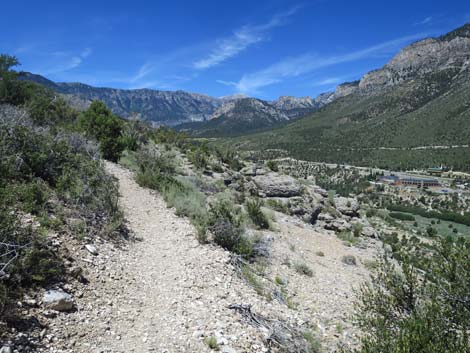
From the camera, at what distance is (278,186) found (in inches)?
787

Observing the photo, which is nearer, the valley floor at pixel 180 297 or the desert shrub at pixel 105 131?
the valley floor at pixel 180 297

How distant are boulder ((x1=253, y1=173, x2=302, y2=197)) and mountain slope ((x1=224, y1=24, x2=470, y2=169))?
92.6m

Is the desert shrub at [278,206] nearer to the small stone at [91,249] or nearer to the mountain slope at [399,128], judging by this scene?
the small stone at [91,249]

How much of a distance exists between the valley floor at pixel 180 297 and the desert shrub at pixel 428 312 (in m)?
1.11

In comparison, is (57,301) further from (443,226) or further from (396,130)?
(396,130)

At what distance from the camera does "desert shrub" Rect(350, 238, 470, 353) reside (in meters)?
4.03

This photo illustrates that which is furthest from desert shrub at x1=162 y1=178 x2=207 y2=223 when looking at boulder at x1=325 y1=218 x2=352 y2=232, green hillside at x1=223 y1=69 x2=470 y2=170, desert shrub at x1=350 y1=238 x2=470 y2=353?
green hillside at x1=223 y1=69 x2=470 y2=170

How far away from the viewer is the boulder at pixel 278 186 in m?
19.6

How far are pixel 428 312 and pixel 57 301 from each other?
596 centimetres

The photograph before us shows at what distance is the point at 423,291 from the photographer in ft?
20.8

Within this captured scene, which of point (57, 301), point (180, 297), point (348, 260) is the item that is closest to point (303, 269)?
point (348, 260)

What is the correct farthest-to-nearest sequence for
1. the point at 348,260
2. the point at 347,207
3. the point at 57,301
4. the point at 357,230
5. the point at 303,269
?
the point at 347,207, the point at 357,230, the point at 348,260, the point at 303,269, the point at 57,301

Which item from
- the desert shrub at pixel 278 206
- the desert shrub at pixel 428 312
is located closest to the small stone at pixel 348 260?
the desert shrub at pixel 428 312

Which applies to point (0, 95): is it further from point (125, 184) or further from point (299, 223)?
point (299, 223)
